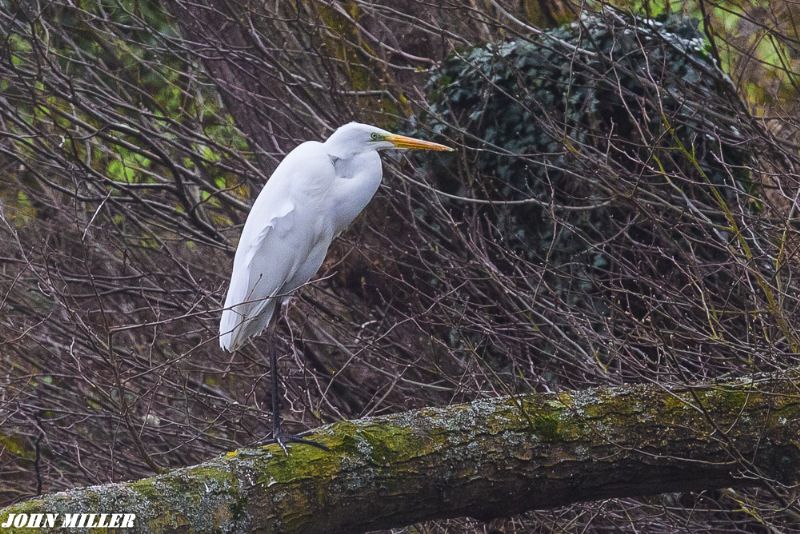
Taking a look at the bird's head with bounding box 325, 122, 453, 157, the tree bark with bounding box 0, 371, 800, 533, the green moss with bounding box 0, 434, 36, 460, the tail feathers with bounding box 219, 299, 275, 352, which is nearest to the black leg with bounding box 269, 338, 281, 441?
A: the tail feathers with bounding box 219, 299, 275, 352

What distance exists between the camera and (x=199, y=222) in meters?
5.64

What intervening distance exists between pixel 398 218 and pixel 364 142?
6.65 feet

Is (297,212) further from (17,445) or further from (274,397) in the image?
(17,445)

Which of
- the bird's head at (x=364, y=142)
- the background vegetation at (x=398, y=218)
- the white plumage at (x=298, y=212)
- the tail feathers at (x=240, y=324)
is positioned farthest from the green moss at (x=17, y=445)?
the bird's head at (x=364, y=142)

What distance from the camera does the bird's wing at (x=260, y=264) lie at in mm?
3887

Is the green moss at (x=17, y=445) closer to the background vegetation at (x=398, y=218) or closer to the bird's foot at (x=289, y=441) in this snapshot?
the background vegetation at (x=398, y=218)

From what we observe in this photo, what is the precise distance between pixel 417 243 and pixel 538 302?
5.05ft

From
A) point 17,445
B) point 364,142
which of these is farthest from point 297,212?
point 17,445

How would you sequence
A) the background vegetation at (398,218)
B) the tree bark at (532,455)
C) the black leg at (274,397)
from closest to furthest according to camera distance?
the tree bark at (532,455)
the black leg at (274,397)
the background vegetation at (398,218)

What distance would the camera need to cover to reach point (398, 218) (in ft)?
19.8

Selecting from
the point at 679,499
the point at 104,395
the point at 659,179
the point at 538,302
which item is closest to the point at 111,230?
the point at 104,395

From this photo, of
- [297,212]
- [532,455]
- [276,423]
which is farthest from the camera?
[297,212]

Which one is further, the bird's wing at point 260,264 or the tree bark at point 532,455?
the bird's wing at point 260,264

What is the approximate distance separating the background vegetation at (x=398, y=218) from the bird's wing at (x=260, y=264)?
383mm
